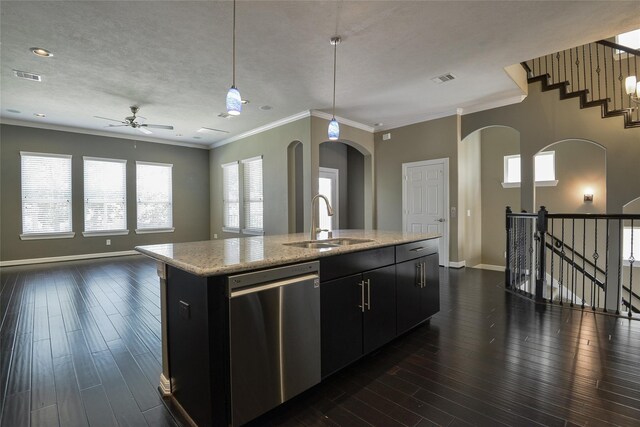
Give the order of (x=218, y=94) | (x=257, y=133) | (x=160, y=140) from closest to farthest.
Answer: (x=218, y=94)
(x=257, y=133)
(x=160, y=140)

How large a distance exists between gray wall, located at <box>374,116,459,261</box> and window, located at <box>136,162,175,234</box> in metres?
5.51

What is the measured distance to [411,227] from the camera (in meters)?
6.19

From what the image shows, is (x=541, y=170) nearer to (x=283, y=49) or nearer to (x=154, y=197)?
(x=283, y=49)

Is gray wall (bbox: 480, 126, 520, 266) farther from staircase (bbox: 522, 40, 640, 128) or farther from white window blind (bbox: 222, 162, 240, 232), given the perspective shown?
white window blind (bbox: 222, 162, 240, 232)

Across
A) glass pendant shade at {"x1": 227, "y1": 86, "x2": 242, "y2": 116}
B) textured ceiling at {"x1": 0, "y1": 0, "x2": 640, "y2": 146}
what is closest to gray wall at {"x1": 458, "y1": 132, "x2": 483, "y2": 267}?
textured ceiling at {"x1": 0, "y1": 0, "x2": 640, "y2": 146}

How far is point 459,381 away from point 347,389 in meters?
0.77

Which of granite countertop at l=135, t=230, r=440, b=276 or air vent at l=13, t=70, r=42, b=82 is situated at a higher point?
air vent at l=13, t=70, r=42, b=82

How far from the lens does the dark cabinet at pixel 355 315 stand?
1901 millimetres

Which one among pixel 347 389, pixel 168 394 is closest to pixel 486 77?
pixel 347 389

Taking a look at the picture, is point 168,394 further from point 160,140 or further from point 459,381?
point 160,140

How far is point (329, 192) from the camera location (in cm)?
754

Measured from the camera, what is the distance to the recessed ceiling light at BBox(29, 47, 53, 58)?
3305 mm

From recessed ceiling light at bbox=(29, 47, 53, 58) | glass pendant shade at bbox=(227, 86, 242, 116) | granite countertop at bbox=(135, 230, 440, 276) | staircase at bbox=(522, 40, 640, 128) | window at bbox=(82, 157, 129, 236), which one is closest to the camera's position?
granite countertop at bbox=(135, 230, 440, 276)

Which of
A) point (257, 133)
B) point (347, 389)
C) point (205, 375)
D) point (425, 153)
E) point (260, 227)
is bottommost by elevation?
point (347, 389)
